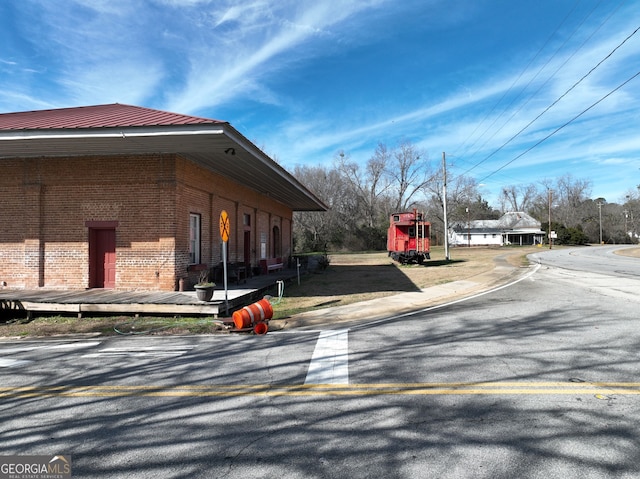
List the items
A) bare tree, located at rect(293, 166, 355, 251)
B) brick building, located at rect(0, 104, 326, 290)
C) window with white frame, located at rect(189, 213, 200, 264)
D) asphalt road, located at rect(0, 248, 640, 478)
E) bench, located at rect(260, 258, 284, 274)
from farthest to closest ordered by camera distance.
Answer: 1. bare tree, located at rect(293, 166, 355, 251)
2. bench, located at rect(260, 258, 284, 274)
3. window with white frame, located at rect(189, 213, 200, 264)
4. brick building, located at rect(0, 104, 326, 290)
5. asphalt road, located at rect(0, 248, 640, 478)

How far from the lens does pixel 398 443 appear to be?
3393mm

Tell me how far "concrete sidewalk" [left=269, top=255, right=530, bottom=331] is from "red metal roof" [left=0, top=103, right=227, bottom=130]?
5.29 metres

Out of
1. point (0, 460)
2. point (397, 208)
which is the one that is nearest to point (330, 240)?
point (397, 208)

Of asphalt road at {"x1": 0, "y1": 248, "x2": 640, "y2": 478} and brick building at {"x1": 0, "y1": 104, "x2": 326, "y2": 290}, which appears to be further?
brick building at {"x1": 0, "y1": 104, "x2": 326, "y2": 290}

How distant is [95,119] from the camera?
1105 cm

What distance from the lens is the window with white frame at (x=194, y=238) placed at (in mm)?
13570

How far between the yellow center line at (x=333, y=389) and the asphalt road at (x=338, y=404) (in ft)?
0.10

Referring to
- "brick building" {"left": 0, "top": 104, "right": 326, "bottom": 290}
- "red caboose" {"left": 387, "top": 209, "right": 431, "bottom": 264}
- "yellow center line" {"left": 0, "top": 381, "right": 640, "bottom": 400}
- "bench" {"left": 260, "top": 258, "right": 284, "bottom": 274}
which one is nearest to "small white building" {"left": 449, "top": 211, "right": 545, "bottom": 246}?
"red caboose" {"left": 387, "top": 209, "right": 431, "bottom": 264}

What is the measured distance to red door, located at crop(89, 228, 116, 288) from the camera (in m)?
12.6

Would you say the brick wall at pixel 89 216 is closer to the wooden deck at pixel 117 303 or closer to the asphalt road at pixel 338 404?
the wooden deck at pixel 117 303

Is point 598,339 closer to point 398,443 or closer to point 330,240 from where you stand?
point 398,443

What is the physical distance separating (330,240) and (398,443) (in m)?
53.4

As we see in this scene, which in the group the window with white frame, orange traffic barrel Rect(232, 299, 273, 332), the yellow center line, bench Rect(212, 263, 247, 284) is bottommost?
the yellow center line

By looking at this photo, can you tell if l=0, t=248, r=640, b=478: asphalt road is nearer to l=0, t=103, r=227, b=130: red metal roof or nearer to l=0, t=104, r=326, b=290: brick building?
l=0, t=104, r=326, b=290: brick building
